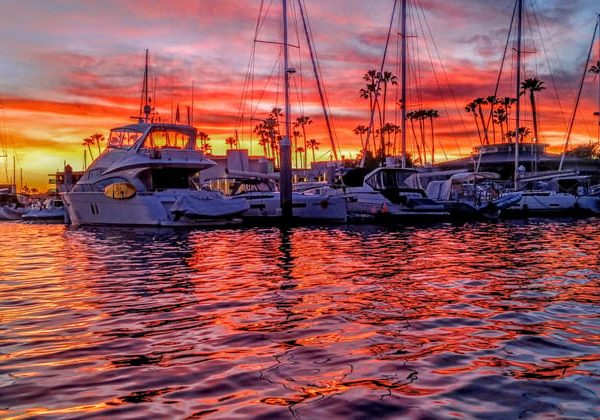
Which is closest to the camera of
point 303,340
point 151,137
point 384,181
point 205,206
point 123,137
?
point 303,340

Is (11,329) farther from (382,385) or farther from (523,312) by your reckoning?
(523,312)

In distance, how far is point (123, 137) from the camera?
1240 inches

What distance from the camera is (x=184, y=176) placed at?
31672 millimetres

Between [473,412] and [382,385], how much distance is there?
830 mm

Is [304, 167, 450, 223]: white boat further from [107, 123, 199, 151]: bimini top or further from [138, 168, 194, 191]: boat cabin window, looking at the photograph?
[107, 123, 199, 151]: bimini top

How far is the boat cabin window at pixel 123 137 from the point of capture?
3105 centimetres

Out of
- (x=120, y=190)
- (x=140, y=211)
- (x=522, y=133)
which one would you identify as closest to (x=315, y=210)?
(x=140, y=211)

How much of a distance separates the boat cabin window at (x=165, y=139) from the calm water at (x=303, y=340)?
60.6ft

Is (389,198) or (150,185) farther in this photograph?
(389,198)

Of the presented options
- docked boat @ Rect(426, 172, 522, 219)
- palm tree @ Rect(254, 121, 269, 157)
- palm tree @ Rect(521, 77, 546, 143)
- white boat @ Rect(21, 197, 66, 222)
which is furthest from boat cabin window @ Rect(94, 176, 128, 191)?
palm tree @ Rect(254, 121, 269, 157)

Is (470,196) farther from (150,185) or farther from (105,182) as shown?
(105,182)

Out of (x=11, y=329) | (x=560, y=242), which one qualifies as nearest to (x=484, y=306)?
(x=11, y=329)

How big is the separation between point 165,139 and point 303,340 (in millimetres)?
26889

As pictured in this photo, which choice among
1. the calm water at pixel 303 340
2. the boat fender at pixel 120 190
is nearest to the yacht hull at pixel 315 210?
the boat fender at pixel 120 190
